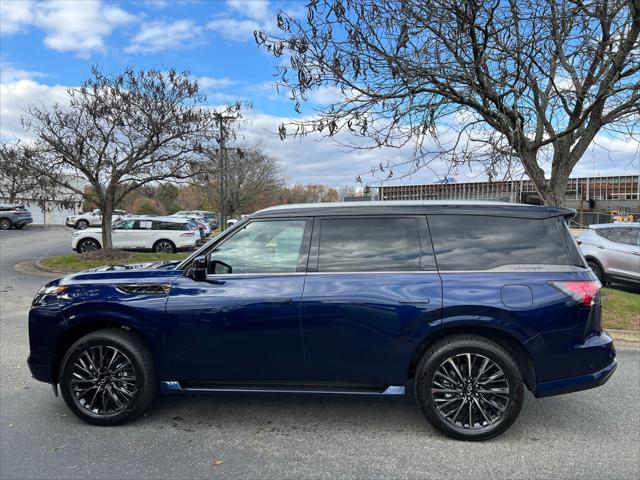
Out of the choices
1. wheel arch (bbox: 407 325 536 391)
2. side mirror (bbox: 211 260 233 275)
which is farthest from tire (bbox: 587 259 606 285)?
side mirror (bbox: 211 260 233 275)

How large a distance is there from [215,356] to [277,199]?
5052 centimetres

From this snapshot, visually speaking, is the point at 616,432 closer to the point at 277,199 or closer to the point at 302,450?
the point at 302,450

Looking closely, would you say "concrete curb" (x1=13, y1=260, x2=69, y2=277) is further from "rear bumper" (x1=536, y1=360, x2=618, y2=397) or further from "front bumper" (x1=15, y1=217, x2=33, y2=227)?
"front bumper" (x1=15, y1=217, x2=33, y2=227)

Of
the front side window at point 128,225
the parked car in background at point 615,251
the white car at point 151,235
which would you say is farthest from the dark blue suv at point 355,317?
the front side window at point 128,225

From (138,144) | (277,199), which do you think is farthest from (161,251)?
(277,199)

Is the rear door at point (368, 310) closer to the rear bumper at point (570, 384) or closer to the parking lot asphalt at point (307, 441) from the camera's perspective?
the parking lot asphalt at point (307, 441)

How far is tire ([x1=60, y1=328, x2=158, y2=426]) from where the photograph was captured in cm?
356

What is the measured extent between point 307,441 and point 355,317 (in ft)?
3.35

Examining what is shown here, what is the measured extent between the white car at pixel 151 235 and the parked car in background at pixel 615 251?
13808 millimetres

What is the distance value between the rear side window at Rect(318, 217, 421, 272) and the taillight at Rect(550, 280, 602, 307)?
1090 millimetres

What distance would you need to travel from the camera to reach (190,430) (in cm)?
355

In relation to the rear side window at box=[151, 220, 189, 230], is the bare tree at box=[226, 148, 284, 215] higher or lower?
higher

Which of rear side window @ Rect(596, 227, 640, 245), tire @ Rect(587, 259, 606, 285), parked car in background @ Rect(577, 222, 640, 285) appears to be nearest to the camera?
parked car in background @ Rect(577, 222, 640, 285)

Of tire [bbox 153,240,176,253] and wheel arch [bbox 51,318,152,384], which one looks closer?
wheel arch [bbox 51,318,152,384]
